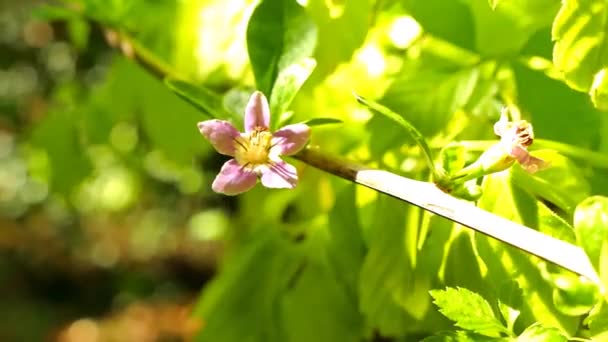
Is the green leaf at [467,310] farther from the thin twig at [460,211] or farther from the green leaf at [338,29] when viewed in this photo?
the green leaf at [338,29]

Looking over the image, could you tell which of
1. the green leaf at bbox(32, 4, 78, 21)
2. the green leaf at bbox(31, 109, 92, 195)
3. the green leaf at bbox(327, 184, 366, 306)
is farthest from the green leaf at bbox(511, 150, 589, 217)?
the green leaf at bbox(31, 109, 92, 195)

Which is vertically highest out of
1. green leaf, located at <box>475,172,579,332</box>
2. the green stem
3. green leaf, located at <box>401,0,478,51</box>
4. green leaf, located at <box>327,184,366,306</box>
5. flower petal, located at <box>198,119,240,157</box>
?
green leaf, located at <box>401,0,478,51</box>

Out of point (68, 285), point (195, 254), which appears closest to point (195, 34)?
point (195, 254)

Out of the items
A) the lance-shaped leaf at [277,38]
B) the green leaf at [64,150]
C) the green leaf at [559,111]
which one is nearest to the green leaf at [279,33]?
the lance-shaped leaf at [277,38]

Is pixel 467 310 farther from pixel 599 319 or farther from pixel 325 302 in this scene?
pixel 325 302

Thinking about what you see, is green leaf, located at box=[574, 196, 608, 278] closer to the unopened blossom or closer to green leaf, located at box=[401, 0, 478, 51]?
the unopened blossom

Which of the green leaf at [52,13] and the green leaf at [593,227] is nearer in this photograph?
the green leaf at [593,227]

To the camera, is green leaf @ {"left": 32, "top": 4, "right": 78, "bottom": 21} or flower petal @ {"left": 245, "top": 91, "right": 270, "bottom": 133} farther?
green leaf @ {"left": 32, "top": 4, "right": 78, "bottom": 21}
